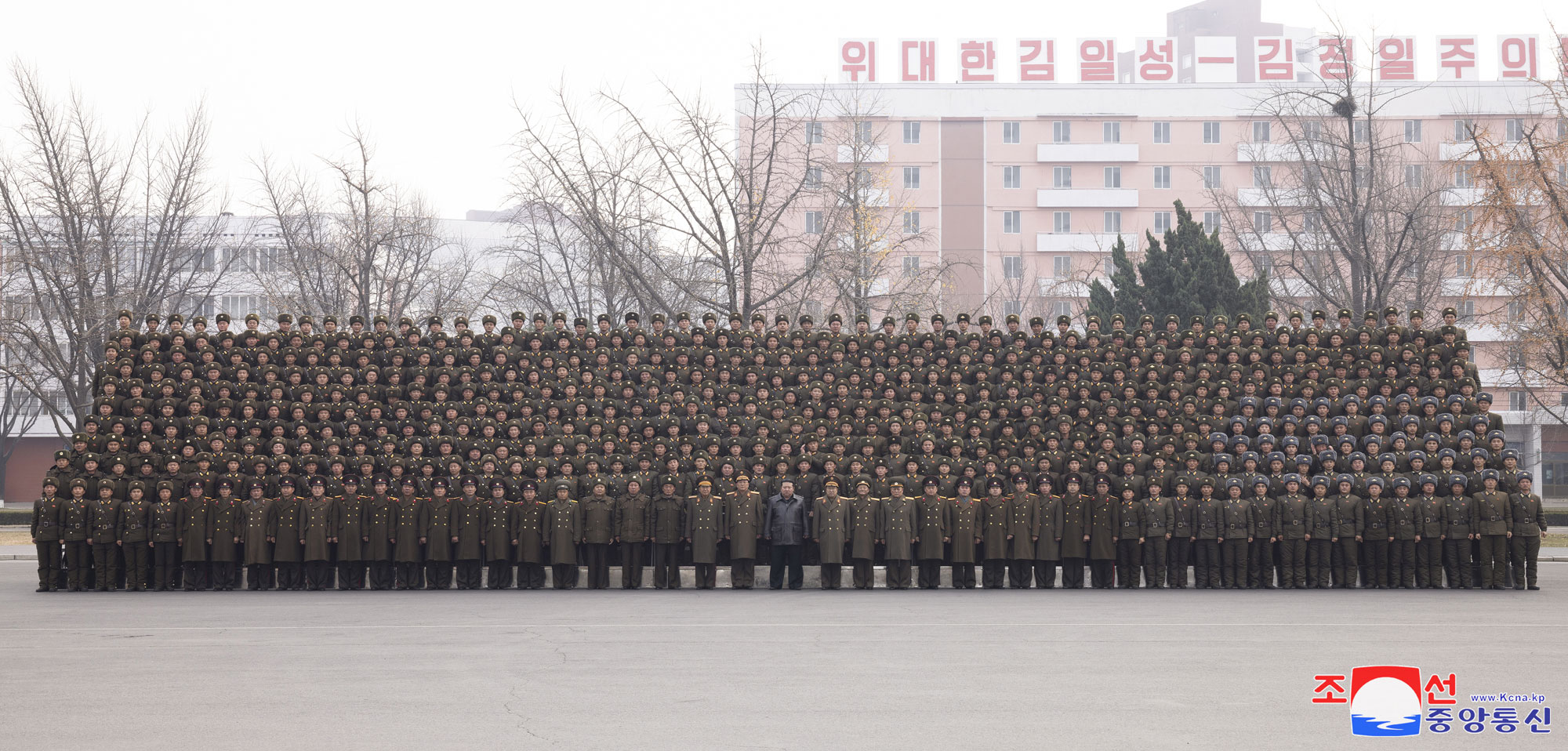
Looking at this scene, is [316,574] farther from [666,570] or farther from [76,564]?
[666,570]

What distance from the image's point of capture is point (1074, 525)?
49.5ft

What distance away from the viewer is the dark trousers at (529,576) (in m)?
15.4

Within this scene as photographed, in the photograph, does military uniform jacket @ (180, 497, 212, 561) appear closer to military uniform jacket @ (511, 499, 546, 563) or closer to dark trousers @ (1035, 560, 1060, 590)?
military uniform jacket @ (511, 499, 546, 563)

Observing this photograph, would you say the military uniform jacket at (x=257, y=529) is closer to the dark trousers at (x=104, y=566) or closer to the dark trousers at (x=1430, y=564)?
the dark trousers at (x=104, y=566)

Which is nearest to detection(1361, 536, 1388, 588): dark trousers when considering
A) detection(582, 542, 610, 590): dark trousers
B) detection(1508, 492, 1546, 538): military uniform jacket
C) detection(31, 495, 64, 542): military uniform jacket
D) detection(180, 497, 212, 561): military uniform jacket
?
detection(1508, 492, 1546, 538): military uniform jacket

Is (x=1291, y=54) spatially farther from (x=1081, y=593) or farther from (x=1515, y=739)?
(x=1515, y=739)

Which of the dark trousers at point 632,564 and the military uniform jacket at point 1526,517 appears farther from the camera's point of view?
the dark trousers at point 632,564

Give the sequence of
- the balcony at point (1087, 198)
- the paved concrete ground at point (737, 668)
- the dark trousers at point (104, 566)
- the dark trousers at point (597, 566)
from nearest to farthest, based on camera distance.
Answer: the paved concrete ground at point (737, 668) < the dark trousers at point (104, 566) < the dark trousers at point (597, 566) < the balcony at point (1087, 198)

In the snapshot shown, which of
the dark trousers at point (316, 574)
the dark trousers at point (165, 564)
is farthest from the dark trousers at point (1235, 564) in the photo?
the dark trousers at point (165, 564)

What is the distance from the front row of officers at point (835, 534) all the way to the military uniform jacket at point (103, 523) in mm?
18

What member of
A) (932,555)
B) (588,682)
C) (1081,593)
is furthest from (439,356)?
(588,682)

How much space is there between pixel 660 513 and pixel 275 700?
7.58 meters

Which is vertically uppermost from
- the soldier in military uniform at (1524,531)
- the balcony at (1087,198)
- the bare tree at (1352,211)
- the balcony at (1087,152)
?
the balcony at (1087,152)

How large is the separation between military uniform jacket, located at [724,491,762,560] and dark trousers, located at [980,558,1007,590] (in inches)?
106
